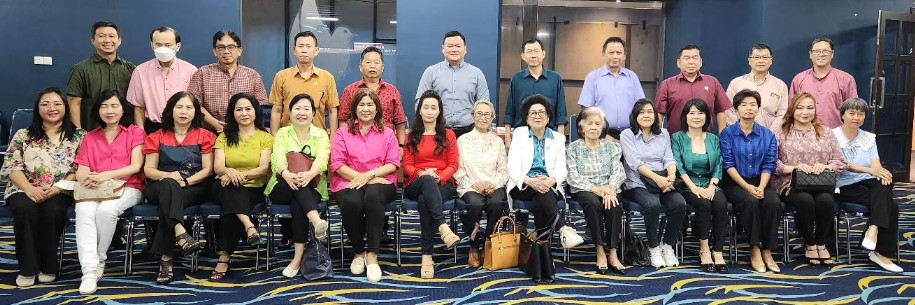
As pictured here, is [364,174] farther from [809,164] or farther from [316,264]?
[809,164]

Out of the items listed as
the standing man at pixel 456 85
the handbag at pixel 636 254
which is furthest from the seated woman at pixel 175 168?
the handbag at pixel 636 254

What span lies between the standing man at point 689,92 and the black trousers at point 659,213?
3.30 feet

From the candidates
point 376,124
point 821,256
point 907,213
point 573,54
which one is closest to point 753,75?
point 821,256

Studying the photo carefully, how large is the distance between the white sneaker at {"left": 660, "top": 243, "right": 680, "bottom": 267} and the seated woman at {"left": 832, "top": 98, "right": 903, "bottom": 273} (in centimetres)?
121

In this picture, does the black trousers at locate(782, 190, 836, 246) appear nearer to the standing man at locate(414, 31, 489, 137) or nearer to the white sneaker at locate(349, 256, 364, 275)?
the standing man at locate(414, 31, 489, 137)

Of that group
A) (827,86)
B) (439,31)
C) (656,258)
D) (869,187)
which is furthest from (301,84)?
(827,86)

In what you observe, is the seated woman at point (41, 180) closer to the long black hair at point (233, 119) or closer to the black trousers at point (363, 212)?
the long black hair at point (233, 119)

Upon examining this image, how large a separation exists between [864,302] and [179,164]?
4.00m

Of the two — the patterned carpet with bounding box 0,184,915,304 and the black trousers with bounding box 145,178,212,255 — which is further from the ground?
the black trousers with bounding box 145,178,212,255

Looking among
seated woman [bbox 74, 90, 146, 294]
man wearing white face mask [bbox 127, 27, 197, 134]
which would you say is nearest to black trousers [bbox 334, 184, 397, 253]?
seated woman [bbox 74, 90, 146, 294]

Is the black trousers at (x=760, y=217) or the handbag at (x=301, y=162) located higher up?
the handbag at (x=301, y=162)

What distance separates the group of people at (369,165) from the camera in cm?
428

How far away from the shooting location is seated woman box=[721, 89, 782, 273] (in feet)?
15.1

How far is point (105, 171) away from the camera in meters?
4.29
